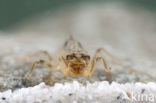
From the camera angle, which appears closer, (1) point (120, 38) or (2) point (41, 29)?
(1) point (120, 38)

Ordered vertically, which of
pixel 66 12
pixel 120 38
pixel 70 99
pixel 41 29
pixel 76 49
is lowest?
pixel 70 99

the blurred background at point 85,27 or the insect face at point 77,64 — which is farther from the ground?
the blurred background at point 85,27

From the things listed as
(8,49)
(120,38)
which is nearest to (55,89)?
(8,49)

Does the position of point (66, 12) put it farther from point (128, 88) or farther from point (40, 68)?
point (128, 88)

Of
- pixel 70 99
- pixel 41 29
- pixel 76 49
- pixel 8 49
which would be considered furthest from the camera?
pixel 41 29

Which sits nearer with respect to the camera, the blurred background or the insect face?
the insect face

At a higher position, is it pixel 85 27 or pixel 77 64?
pixel 85 27

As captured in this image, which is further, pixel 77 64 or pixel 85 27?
pixel 85 27

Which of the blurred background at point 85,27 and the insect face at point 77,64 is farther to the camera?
the blurred background at point 85,27

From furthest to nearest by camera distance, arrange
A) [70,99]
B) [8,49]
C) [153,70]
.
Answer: [8,49] → [153,70] → [70,99]

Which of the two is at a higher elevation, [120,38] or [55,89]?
[120,38]

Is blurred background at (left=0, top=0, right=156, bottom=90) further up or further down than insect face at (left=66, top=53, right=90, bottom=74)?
further up
